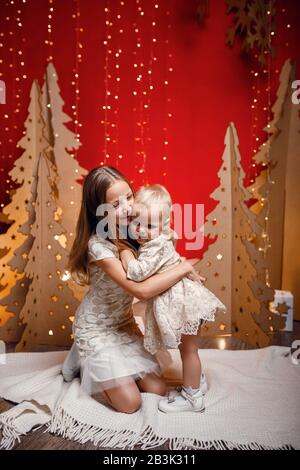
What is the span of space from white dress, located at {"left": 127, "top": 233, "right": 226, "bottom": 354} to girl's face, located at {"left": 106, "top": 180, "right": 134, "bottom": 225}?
0.17 meters

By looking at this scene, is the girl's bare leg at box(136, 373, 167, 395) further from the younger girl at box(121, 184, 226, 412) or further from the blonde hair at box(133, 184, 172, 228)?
the blonde hair at box(133, 184, 172, 228)

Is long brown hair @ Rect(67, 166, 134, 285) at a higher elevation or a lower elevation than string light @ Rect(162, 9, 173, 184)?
lower

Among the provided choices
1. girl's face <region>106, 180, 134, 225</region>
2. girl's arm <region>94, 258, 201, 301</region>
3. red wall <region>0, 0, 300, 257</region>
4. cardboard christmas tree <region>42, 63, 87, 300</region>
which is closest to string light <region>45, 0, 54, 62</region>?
red wall <region>0, 0, 300, 257</region>

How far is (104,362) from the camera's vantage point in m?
1.90

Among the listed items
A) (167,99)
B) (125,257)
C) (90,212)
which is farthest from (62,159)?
(125,257)

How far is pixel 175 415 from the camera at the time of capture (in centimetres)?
181

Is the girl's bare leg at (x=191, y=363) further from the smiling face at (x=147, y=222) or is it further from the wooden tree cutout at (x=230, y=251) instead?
the wooden tree cutout at (x=230, y=251)

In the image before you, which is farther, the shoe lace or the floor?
the shoe lace

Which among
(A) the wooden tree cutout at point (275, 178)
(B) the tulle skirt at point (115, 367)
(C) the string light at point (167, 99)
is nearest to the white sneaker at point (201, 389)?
(B) the tulle skirt at point (115, 367)

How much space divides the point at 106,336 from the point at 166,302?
35cm

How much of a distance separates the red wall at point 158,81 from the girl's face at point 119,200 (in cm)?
138

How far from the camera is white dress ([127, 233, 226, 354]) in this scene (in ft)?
5.89

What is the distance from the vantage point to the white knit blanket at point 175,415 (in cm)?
164

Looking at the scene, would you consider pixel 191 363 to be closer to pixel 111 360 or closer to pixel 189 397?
pixel 189 397
